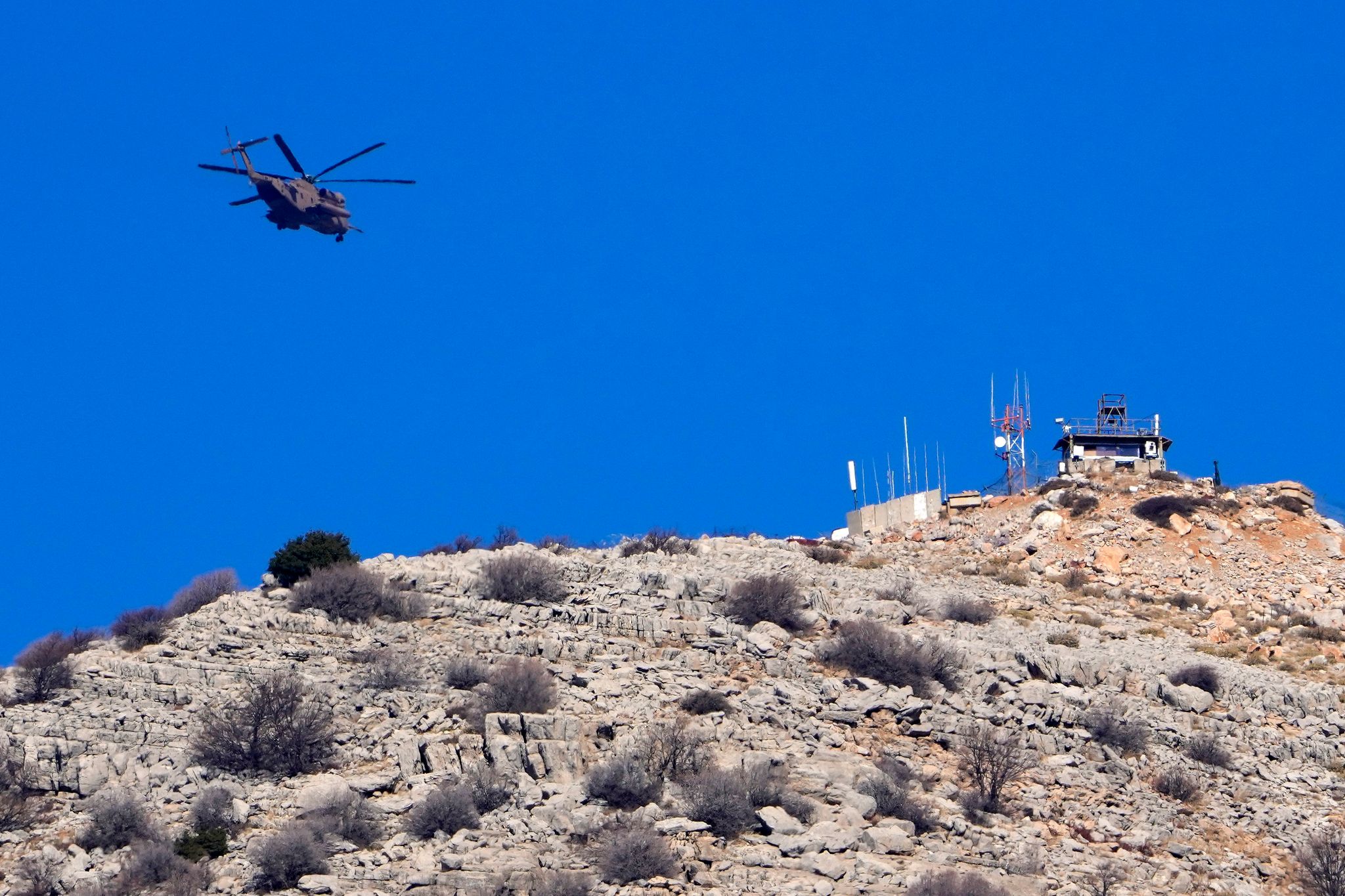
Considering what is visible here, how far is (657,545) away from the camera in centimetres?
4444

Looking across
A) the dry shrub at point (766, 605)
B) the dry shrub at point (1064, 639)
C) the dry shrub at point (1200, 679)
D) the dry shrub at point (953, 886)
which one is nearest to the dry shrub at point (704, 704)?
the dry shrub at point (766, 605)

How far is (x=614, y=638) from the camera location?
32594 mm

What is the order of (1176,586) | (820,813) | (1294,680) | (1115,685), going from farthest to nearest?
(1176,586) → (1294,680) → (1115,685) → (820,813)

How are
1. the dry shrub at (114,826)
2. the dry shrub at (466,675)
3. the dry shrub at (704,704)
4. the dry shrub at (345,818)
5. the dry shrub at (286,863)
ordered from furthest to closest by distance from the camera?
the dry shrub at (466,675)
the dry shrub at (704,704)
the dry shrub at (114,826)
the dry shrub at (345,818)
the dry shrub at (286,863)

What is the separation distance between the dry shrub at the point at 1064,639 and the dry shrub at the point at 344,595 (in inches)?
598

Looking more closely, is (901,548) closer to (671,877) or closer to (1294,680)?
(1294,680)

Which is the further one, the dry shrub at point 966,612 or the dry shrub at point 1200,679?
the dry shrub at point 966,612

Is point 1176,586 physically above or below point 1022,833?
above

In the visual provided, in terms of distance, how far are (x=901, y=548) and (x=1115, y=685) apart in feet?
68.2

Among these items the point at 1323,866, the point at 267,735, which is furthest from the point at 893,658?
the point at 267,735

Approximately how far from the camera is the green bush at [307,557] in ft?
123

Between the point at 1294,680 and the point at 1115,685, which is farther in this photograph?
the point at 1294,680

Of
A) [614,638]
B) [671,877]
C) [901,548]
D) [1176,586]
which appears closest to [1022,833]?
[671,877]

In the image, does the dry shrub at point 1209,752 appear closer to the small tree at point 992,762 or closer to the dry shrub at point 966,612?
the small tree at point 992,762
